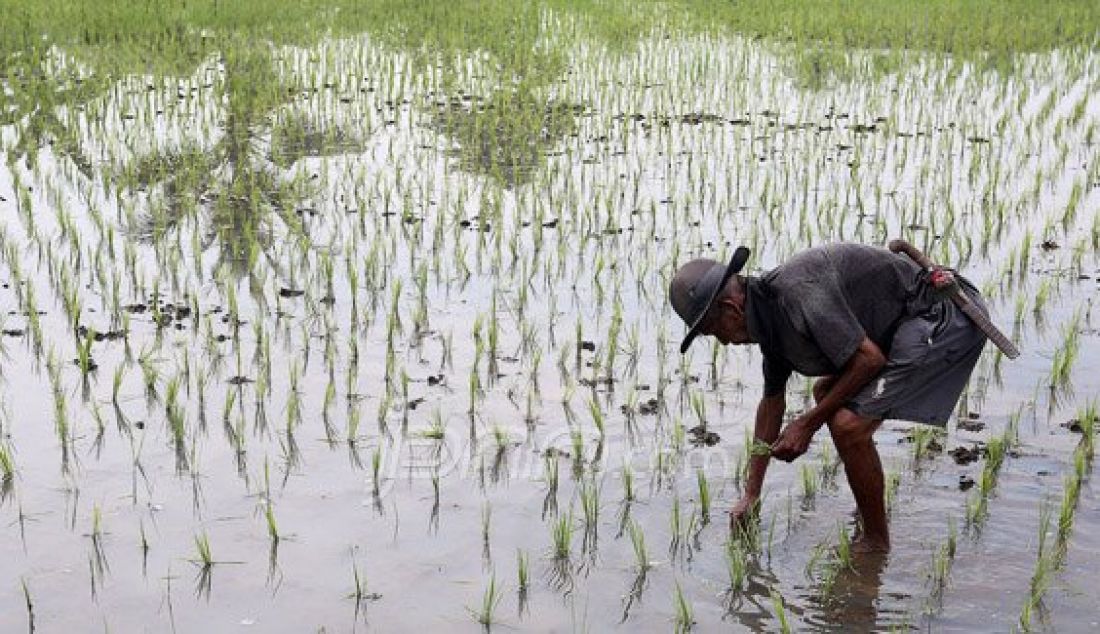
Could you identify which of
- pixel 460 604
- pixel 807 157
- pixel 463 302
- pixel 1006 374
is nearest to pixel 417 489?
pixel 460 604

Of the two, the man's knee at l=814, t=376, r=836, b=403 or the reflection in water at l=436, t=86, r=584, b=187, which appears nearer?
the man's knee at l=814, t=376, r=836, b=403

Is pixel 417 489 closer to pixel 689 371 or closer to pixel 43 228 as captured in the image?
pixel 689 371

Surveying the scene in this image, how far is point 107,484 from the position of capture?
397cm

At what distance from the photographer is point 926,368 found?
3369 mm

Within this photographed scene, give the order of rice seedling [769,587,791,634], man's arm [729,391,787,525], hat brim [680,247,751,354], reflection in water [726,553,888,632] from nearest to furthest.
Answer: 1. rice seedling [769,587,791,634]
2. hat brim [680,247,751,354]
3. reflection in water [726,553,888,632]
4. man's arm [729,391,787,525]

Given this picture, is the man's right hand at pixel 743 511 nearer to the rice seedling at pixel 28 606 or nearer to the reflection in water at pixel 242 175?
the rice seedling at pixel 28 606

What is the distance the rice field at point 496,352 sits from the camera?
346 cm

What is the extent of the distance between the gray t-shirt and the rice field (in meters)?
0.55

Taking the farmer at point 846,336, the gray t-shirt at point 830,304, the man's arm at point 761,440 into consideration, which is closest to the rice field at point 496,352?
the man's arm at point 761,440

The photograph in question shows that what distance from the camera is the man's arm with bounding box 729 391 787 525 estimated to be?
139 inches

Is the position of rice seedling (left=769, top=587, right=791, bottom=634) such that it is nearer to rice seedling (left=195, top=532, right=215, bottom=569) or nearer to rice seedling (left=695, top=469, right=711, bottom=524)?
rice seedling (left=695, top=469, right=711, bottom=524)

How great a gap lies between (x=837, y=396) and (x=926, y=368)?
23 cm

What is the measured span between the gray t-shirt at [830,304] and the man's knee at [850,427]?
0.36 ft

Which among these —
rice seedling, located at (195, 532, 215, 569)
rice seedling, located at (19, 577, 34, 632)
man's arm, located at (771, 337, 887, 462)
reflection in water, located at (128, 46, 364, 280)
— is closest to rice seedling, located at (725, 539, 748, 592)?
man's arm, located at (771, 337, 887, 462)
